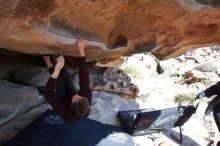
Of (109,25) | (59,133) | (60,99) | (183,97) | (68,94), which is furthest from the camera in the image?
(183,97)

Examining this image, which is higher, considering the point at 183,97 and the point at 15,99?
the point at 15,99

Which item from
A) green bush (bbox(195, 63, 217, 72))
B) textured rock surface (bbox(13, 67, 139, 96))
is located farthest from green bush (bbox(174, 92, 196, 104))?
green bush (bbox(195, 63, 217, 72))

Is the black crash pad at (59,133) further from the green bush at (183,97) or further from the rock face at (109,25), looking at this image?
the green bush at (183,97)

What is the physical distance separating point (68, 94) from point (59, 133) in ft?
2.50

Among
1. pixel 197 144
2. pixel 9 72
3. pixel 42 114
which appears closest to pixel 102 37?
pixel 42 114

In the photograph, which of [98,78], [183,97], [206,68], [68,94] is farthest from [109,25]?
[206,68]

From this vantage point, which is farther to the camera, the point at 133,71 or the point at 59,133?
the point at 133,71

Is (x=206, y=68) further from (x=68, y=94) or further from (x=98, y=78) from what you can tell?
(x=68, y=94)

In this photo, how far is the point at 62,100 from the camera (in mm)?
4102

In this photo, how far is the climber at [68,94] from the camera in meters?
3.82

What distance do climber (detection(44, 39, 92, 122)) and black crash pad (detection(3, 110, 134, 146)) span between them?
632 mm

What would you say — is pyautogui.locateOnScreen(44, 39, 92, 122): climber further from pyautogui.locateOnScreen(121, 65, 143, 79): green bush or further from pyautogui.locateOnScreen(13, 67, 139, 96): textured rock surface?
pyautogui.locateOnScreen(121, 65, 143, 79): green bush

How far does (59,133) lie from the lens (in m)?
4.69

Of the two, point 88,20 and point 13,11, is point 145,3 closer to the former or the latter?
point 88,20
